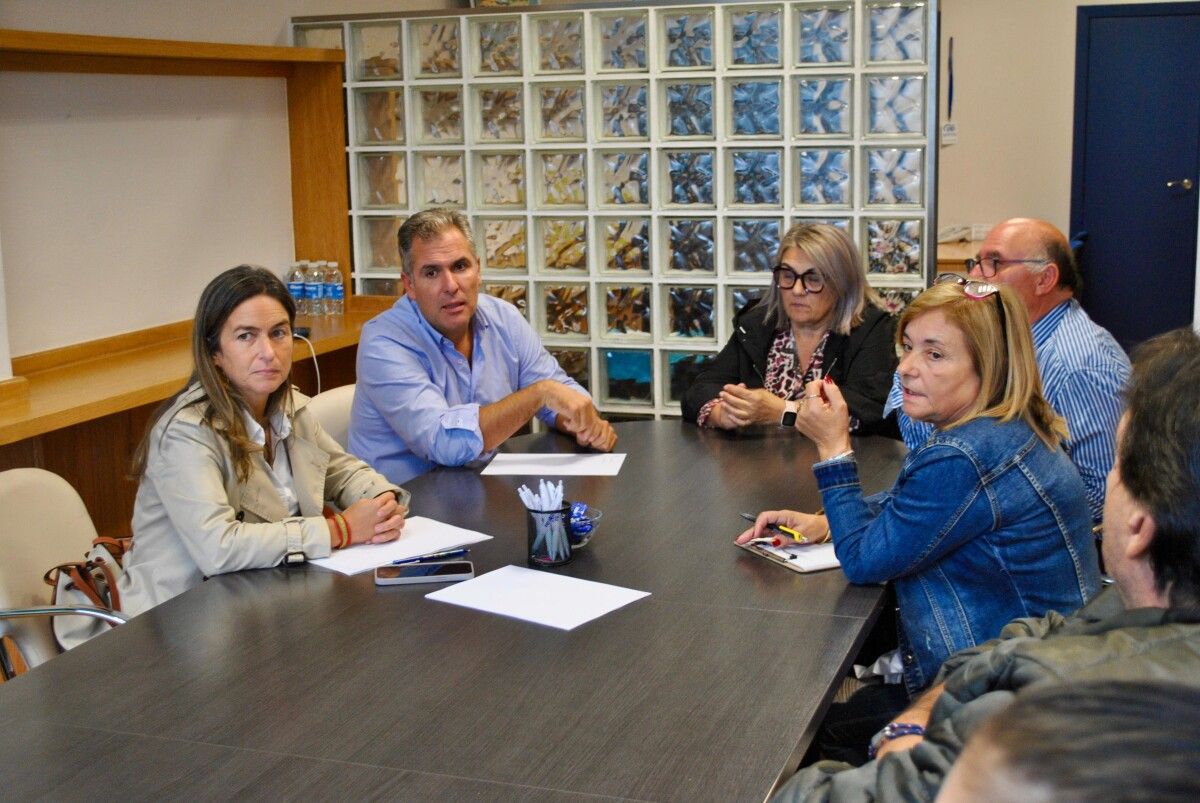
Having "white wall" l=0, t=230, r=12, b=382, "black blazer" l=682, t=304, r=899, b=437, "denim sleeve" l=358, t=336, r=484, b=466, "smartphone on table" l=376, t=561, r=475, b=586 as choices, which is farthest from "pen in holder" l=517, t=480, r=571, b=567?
"white wall" l=0, t=230, r=12, b=382

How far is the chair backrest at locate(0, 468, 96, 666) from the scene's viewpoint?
2545 millimetres

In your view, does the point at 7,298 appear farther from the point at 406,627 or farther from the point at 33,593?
the point at 406,627

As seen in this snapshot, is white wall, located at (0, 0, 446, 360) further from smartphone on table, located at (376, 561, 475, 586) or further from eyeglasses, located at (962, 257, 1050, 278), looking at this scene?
eyeglasses, located at (962, 257, 1050, 278)

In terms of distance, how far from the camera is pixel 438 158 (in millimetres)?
5129

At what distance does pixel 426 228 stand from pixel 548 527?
1348mm

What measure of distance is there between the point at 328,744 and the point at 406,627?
42cm

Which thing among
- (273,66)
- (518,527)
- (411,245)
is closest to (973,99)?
(273,66)

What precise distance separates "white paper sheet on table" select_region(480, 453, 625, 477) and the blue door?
6004 millimetres

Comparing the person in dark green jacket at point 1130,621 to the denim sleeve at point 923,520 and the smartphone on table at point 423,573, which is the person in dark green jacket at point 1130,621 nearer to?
the denim sleeve at point 923,520

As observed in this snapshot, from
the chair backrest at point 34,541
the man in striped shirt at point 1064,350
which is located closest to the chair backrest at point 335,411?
the chair backrest at point 34,541

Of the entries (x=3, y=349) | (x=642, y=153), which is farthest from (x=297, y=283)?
(x=3, y=349)

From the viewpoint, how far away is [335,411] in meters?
3.54

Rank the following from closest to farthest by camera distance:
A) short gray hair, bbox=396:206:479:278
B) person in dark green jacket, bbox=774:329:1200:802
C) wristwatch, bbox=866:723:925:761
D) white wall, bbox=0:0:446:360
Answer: person in dark green jacket, bbox=774:329:1200:802 < wristwatch, bbox=866:723:925:761 < short gray hair, bbox=396:206:479:278 < white wall, bbox=0:0:446:360

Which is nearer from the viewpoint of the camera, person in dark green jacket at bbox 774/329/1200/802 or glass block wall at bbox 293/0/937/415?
person in dark green jacket at bbox 774/329/1200/802
